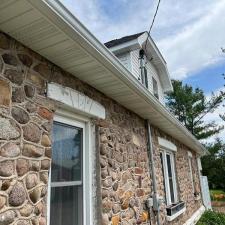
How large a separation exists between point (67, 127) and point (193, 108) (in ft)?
78.5

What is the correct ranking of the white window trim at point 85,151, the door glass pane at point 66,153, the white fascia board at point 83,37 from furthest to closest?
the white window trim at point 85,151, the door glass pane at point 66,153, the white fascia board at point 83,37

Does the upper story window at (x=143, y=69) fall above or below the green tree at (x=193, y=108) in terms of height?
below

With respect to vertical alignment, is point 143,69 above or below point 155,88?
above

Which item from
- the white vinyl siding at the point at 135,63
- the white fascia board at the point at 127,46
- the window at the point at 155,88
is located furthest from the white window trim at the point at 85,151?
the window at the point at 155,88

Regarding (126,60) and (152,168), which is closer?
(152,168)

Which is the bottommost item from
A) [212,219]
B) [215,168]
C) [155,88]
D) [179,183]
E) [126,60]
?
[212,219]

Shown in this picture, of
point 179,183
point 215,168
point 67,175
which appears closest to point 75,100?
point 67,175

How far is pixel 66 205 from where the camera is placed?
3.00 metres

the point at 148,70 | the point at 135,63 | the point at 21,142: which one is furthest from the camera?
the point at 148,70

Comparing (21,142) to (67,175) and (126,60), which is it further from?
(126,60)

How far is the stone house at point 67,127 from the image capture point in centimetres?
227

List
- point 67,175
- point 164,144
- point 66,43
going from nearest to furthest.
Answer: point 66,43, point 67,175, point 164,144

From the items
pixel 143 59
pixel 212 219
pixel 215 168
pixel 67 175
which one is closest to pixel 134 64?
pixel 143 59

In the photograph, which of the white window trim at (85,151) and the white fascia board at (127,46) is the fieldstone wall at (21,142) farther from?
the white fascia board at (127,46)
